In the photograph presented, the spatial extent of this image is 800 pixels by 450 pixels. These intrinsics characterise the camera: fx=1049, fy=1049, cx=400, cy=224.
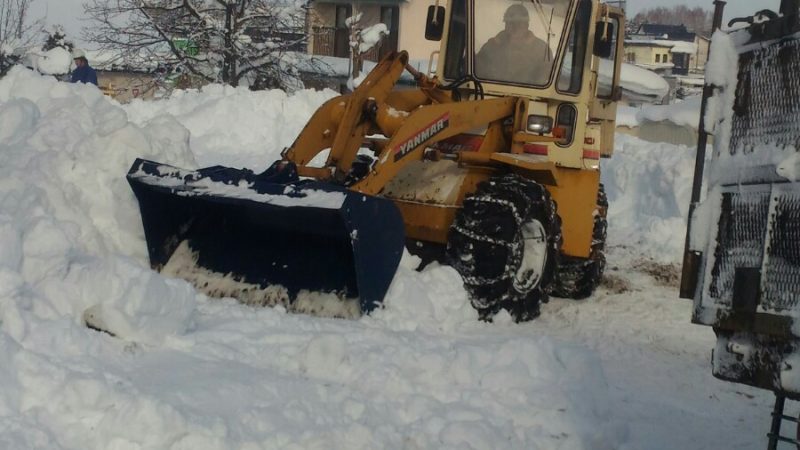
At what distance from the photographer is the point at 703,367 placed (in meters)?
7.12

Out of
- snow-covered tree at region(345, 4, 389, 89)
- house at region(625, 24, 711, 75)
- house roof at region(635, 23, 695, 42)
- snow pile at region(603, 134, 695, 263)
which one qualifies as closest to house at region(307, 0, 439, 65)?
snow-covered tree at region(345, 4, 389, 89)

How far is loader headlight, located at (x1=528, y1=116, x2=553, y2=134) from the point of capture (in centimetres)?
891

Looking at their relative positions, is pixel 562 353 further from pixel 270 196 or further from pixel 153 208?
pixel 153 208

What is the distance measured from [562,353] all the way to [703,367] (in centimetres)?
130

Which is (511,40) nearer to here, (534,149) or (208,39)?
(534,149)

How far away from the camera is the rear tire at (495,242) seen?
777 cm

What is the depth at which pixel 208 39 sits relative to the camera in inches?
1176

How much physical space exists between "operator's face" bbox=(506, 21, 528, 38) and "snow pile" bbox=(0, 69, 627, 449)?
96.9 inches

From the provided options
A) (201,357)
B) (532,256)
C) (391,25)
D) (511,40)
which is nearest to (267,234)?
(201,357)

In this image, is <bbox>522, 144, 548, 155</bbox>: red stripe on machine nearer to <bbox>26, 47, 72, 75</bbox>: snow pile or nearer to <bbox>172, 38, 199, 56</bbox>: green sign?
<bbox>26, 47, 72, 75</bbox>: snow pile

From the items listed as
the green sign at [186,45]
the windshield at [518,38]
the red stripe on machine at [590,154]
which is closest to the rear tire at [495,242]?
the red stripe on machine at [590,154]

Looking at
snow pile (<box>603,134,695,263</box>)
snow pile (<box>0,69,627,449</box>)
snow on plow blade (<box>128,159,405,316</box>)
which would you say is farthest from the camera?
snow pile (<box>603,134,695,263</box>)

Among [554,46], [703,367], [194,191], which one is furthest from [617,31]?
[194,191]

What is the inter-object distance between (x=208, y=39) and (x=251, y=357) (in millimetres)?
25156
